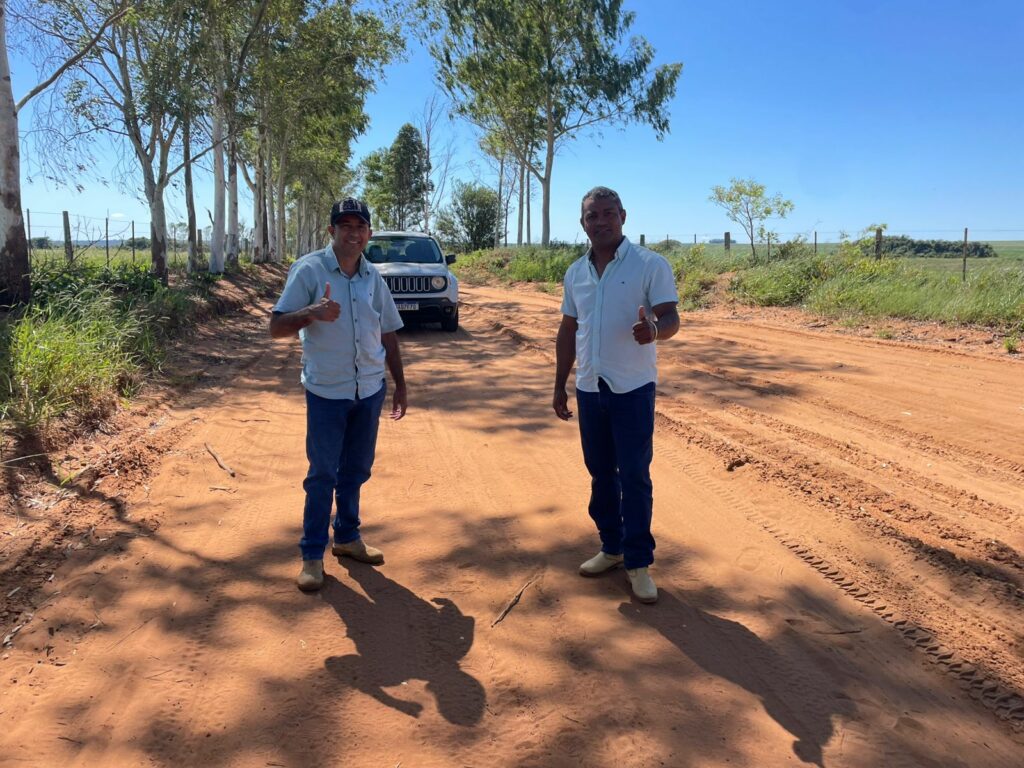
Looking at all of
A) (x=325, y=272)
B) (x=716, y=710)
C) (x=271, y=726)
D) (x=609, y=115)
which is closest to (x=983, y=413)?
(x=716, y=710)

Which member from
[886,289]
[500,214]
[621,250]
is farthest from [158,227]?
[500,214]

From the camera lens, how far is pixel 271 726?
2486mm

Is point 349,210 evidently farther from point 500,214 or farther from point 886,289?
point 500,214

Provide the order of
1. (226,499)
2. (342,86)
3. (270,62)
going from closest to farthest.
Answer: (226,499)
(270,62)
(342,86)

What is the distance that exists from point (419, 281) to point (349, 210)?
894cm

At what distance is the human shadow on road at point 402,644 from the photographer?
267 centimetres

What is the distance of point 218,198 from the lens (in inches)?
771

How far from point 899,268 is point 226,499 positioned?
1478 cm

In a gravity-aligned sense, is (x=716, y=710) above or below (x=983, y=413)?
below

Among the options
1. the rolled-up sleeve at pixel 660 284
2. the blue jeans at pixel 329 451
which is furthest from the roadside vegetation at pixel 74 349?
the rolled-up sleeve at pixel 660 284

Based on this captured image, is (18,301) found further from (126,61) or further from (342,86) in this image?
(342,86)

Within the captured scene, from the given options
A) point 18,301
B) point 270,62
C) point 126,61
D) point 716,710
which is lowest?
point 716,710

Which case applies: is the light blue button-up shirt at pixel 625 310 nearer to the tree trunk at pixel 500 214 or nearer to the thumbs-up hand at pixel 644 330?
the thumbs-up hand at pixel 644 330

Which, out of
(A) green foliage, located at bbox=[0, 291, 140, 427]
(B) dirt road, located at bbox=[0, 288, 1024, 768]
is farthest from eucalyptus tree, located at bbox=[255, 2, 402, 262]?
(B) dirt road, located at bbox=[0, 288, 1024, 768]
